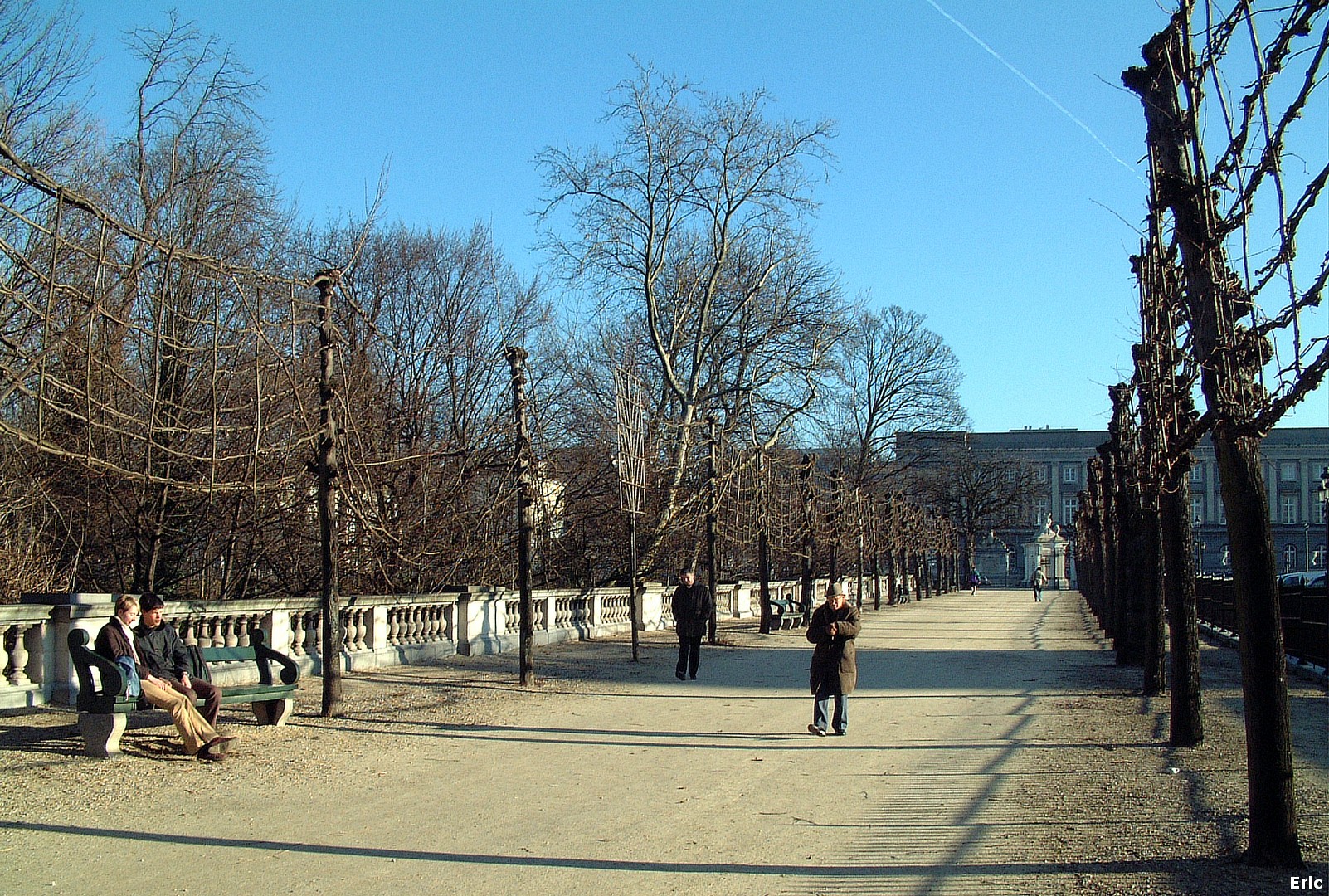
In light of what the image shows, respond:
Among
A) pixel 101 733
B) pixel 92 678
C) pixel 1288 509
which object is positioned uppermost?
pixel 1288 509

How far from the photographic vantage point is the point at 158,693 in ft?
31.2

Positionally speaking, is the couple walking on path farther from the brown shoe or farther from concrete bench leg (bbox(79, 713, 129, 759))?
concrete bench leg (bbox(79, 713, 129, 759))

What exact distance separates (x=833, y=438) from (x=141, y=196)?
4424cm

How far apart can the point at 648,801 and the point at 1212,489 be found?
12512cm

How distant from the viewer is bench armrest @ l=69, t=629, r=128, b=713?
921 cm

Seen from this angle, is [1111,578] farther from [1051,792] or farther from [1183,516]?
[1051,792]

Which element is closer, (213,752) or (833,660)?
(213,752)

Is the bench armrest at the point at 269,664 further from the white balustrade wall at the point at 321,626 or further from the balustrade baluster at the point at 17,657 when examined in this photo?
the balustrade baluster at the point at 17,657

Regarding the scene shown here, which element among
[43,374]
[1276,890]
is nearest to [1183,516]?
[1276,890]

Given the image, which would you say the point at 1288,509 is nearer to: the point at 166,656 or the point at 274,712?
the point at 274,712

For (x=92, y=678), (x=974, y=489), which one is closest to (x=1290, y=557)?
(x=974, y=489)

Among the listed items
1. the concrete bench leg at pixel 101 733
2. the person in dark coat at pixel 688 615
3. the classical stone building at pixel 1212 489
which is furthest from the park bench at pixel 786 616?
the classical stone building at pixel 1212 489

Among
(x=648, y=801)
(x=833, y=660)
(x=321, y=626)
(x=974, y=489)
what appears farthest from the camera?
(x=974, y=489)

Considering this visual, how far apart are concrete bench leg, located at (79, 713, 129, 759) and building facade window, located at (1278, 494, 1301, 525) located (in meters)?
125
